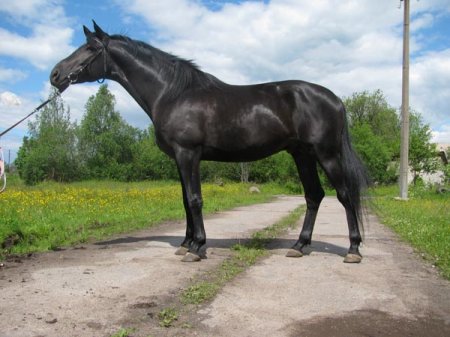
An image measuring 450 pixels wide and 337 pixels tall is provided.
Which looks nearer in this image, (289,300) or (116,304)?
(116,304)

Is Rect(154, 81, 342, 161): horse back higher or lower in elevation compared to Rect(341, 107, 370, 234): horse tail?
higher

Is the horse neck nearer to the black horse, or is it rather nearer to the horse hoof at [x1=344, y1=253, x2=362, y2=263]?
the black horse

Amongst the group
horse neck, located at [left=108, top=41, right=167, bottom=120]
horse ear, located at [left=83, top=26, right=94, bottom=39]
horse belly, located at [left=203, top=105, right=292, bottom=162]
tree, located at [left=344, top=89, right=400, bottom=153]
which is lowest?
horse belly, located at [left=203, top=105, right=292, bottom=162]

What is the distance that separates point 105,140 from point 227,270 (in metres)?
55.8

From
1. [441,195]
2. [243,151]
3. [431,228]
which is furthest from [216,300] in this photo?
[441,195]

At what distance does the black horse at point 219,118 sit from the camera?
5.24 meters

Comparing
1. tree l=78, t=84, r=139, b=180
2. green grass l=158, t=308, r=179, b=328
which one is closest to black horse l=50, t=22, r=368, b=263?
green grass l=158, t=308, r=179, b=328

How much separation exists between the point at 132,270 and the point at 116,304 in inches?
44.8

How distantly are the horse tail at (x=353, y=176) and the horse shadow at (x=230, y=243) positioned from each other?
725 mm

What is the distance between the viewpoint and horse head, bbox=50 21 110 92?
5633mm

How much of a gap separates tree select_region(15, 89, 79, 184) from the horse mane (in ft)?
144

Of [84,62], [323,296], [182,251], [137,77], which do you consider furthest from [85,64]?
[323,296]

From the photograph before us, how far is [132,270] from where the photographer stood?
445cm

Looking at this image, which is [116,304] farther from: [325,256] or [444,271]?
[444,271]
